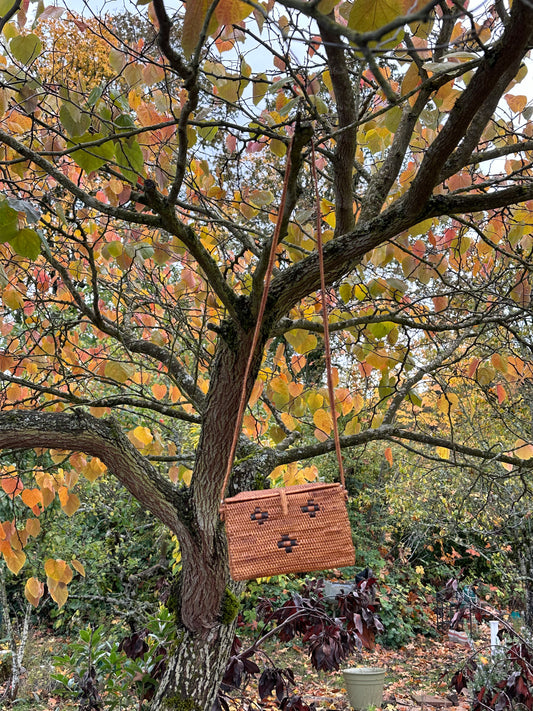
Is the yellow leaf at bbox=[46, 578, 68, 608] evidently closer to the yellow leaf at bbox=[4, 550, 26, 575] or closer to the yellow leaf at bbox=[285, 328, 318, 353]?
the yellow leaf at bbox=[4, 550, 26, 575]

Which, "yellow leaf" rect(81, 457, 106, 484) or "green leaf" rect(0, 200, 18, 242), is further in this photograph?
"yellow leaf" rect(81, 457, 106, 484)

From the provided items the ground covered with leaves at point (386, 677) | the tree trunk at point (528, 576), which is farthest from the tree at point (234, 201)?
the tree trunk at point (528, 576)

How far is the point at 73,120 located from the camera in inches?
47.1

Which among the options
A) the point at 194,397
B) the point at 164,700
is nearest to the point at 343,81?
the point at 194,397

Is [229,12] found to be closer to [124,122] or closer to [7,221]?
[124,122]

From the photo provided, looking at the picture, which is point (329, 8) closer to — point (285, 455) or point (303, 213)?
point (303, 213)

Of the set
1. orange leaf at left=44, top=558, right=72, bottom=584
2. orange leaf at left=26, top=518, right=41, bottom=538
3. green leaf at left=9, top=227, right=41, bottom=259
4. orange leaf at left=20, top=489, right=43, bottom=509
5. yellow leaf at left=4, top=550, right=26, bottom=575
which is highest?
green leaf at left=9, top=227, right=41, bottom=259

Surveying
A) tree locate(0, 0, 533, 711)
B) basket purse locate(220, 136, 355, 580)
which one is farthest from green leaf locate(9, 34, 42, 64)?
basket purse locate(220, 136, 355, 580)

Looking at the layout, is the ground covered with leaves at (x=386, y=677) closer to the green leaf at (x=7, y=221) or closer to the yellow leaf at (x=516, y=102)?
the yellow leaf at (x=516, y=102)

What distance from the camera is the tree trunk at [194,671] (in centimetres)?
167

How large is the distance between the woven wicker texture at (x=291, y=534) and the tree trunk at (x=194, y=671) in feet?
2.88

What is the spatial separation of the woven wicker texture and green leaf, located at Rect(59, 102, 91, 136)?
80cm

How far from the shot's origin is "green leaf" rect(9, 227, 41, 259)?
1.06m

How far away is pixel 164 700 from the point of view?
5.47ft
